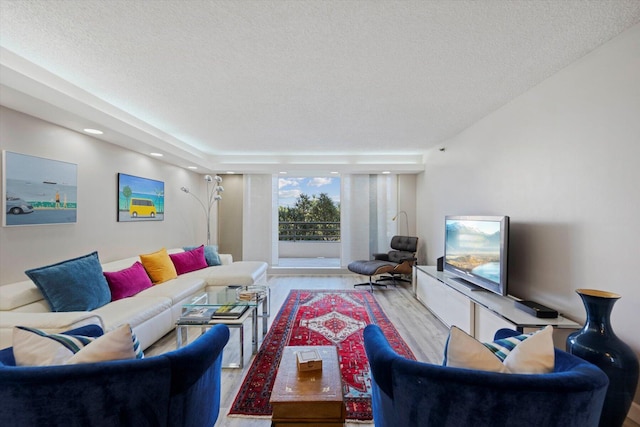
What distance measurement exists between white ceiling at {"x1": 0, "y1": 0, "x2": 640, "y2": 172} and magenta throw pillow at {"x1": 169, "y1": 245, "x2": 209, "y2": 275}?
1643 millimetres

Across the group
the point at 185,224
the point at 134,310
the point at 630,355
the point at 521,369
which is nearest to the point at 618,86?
the point at 630,355

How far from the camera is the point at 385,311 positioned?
12.3 ft

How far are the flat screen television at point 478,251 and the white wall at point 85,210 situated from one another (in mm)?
4317

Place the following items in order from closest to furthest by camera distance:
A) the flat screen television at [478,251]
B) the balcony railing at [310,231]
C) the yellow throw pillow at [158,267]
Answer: the flat screen television at [478,251] → the yellow throw pillow at [158,267] → the balcony railing at [310,231]

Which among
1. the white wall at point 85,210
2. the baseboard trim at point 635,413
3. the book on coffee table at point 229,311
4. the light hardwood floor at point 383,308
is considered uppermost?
the white wall at point 85,210

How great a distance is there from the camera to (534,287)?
2510mm

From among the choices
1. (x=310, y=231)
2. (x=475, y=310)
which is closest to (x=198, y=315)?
(x=475, y=310)

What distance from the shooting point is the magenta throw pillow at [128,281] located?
2.73 metres

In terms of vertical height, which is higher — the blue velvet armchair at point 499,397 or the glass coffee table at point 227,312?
the blue velvet armchair at point 499,397

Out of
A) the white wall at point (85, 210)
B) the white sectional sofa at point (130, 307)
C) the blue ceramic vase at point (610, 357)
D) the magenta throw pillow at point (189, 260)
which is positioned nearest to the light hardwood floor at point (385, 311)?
the white sectional sofa at point (130, 307)

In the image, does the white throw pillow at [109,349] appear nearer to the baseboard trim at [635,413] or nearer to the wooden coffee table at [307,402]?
the wooden coffee table at [307,402]

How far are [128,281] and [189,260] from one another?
1.22 meters

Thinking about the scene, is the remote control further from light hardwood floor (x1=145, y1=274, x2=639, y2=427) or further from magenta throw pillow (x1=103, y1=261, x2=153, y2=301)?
magenta throw pillow (x1=103, y1=261, x2=153, y2=301)

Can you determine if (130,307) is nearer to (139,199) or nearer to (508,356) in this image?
(139,199)
